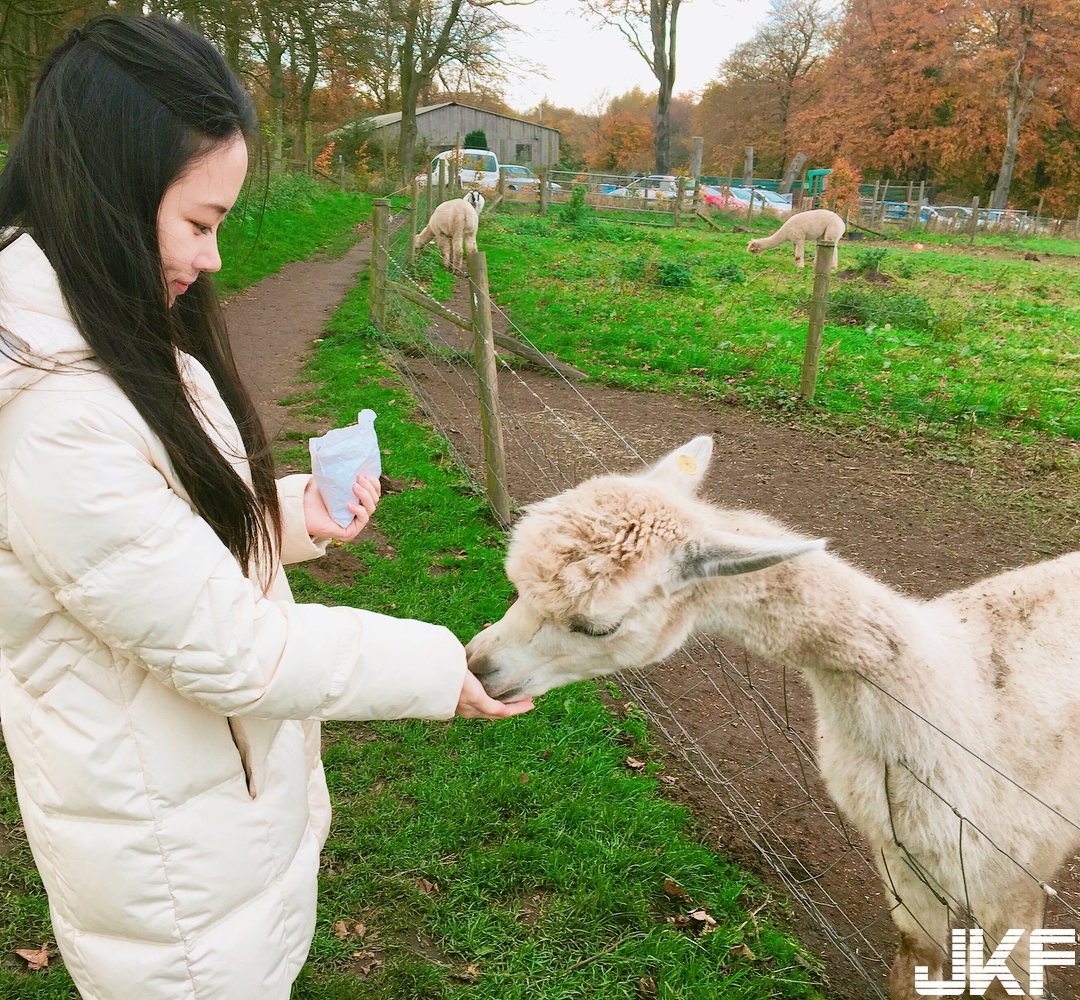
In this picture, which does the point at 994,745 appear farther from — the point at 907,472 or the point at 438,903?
the point at 907,472

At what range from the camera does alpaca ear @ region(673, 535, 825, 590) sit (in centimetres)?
202

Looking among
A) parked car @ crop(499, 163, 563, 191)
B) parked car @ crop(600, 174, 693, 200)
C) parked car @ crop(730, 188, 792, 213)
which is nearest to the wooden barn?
parked car @ crop(499, 163, 563, 191)

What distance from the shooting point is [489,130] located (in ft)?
163

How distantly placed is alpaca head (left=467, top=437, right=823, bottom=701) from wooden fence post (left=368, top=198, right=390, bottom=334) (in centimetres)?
837

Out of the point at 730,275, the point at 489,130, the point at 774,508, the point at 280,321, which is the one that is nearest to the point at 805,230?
the point at 730,275

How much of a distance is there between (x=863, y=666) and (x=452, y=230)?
14.2m

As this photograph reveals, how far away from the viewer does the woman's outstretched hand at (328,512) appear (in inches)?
75.7

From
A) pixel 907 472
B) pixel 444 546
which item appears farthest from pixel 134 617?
pixel 907 472

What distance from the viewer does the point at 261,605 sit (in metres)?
1.30

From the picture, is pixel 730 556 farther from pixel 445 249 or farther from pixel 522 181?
pixel 522 181

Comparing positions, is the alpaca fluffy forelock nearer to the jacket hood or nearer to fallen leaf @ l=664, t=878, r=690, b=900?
the jacket hood

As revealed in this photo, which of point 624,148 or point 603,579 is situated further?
point 624,148

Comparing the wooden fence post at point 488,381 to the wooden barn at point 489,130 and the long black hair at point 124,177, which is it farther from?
the wooden barn at point 489,130

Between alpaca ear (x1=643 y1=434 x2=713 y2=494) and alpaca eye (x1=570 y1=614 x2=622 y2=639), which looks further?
alpaca ear (x1=643 y1=434 x2=713 y2=494)
